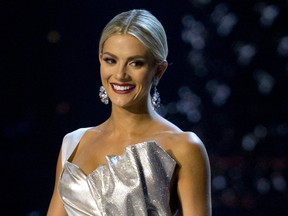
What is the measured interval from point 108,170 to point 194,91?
0.95 metres

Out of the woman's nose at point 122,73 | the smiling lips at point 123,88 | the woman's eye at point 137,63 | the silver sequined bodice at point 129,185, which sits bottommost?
the silver sequined bodice at point 129,185

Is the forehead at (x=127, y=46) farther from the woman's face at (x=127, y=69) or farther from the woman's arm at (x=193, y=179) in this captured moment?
the woman's arm at (x=193, y=179)

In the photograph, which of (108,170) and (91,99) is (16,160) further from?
(108,170)

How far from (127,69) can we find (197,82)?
958mm

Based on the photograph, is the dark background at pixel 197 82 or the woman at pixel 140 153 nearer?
the woman at pixel 140 153

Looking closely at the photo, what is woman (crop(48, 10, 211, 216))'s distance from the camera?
5.90 feet

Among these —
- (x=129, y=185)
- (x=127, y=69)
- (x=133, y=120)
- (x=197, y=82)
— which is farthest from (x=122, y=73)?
(x=197, y=82)

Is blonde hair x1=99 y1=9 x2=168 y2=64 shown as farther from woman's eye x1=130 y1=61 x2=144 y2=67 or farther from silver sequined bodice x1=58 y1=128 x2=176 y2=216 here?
silver sequined bodice x1=58 y1=128 x2=176 y2=216

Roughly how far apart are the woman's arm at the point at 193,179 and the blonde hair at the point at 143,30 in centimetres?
22

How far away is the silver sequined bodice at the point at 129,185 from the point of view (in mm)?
1790

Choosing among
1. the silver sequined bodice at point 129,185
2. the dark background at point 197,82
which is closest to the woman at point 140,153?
the silver sequined bodice at point 129,185

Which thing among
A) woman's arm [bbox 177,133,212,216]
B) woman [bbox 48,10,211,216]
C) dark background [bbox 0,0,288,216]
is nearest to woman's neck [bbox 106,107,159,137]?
woman [bbox 48,10,211,216]

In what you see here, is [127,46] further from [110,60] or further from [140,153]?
[140,153]

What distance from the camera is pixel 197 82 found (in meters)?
2.75
